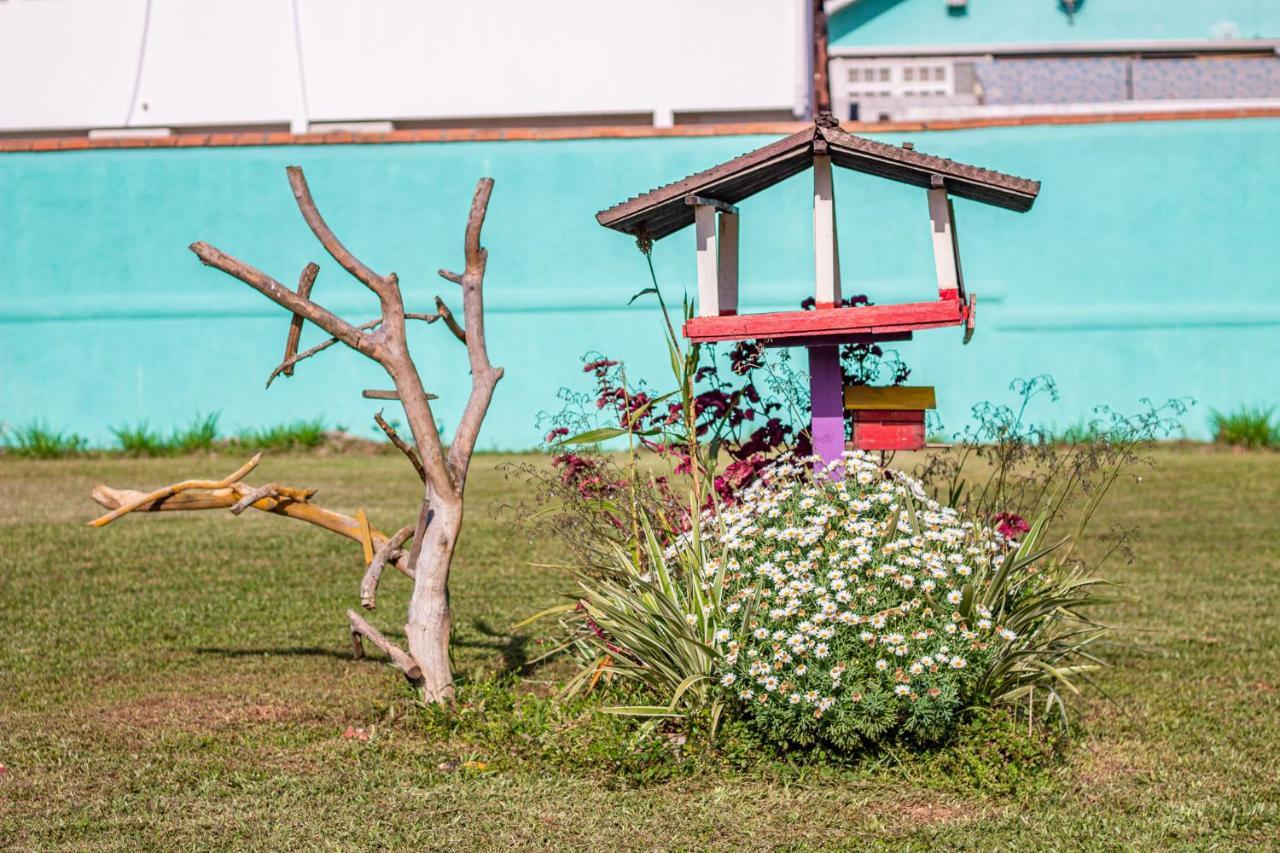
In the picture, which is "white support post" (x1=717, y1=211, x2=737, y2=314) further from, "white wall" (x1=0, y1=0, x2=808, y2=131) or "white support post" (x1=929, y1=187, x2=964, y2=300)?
"white wall" (x1=0, y1=0, x2=808, y2=131)

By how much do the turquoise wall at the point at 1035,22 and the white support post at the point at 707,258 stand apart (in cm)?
1634

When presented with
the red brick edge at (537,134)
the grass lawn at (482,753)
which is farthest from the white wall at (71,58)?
the grass lawn at (482,753)

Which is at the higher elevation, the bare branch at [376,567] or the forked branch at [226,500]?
the forked branch at [226,500]

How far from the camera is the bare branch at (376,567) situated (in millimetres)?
5719

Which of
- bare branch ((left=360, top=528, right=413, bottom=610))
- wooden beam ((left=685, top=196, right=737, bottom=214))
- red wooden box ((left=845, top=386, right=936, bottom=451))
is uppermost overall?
wooden beam ((left=685, top=196, right=737, bottom=214))

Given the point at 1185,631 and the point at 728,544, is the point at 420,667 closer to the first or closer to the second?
the point at 728,544

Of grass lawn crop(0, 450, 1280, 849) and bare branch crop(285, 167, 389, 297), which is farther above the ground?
bare branch crop(285, 167, 389, 297)

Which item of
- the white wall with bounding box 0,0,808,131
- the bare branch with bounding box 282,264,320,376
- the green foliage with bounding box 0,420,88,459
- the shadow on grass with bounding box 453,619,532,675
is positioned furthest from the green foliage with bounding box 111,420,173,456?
the bare branch with bounding box 282,264,320,376

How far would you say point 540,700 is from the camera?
18.9 ft

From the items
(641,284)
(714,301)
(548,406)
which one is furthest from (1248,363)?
(714,301)

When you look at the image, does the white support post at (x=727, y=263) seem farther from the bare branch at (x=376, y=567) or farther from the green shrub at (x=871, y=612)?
the bare branch at (x=376, y=567)

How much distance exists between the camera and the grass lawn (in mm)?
4695

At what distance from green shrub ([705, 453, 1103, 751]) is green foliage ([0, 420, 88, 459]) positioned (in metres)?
11.9

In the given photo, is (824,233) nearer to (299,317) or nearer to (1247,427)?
(299,317)
